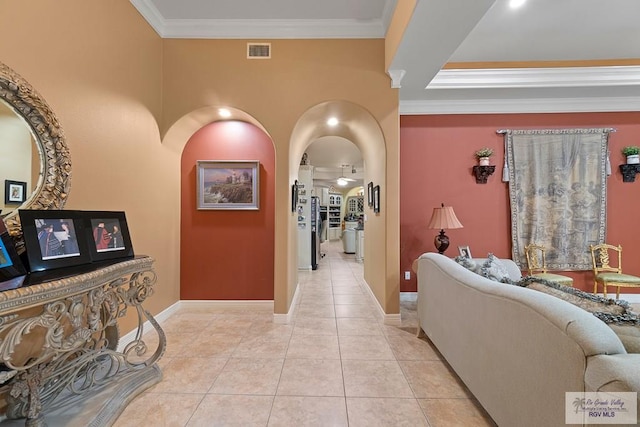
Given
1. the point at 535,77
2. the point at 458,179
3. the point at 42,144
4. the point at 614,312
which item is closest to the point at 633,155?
the point at 535,77

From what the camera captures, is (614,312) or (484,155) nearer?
(614,312)

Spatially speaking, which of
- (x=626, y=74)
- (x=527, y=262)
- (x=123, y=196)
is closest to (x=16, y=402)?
(x=123, y=196)

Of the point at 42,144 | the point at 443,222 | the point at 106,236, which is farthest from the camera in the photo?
the point at 443,222

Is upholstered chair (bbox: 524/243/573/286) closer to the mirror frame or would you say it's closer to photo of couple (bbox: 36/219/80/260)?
photo of couple (bbox: 36/219/80/260)

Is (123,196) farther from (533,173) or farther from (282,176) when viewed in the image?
(533,173)

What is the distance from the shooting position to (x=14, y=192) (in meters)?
1.58

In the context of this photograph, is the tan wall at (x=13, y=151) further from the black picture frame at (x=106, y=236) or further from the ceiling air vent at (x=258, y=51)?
the ceiling air vent at (x=258, y=51)

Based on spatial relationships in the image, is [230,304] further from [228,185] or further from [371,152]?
[371,152]

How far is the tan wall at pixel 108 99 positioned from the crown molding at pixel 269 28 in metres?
0.28

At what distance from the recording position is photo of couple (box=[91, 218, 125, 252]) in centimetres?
186

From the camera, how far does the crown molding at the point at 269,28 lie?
301 cm

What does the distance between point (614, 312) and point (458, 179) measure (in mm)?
3107

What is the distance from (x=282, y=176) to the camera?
10.1ft

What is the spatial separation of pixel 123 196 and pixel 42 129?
2.75ft
